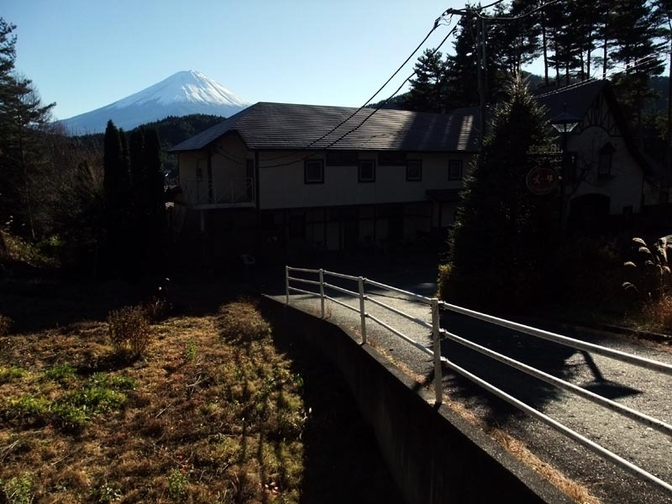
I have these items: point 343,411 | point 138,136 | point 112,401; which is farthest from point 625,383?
point 138,136

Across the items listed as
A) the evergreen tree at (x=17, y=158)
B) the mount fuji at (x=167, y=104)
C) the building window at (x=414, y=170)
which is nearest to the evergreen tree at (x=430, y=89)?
the building window at (x=414, y=170)

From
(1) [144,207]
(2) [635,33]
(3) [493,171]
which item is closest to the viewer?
(3) [493,171]

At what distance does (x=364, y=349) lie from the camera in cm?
619

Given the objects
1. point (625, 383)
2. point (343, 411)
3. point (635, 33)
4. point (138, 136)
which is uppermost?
point (635, 33)

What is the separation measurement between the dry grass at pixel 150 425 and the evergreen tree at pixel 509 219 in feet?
15.5

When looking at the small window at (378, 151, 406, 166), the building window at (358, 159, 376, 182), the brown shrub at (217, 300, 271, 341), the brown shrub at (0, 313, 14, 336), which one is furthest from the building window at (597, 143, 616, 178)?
the brown shrub at (0, 313, 14, 336)

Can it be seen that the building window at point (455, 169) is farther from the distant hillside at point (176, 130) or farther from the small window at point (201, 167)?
the distant hillside at point (176, 130)

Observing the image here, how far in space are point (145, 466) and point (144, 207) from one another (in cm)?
1516

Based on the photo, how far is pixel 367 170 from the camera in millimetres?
24203

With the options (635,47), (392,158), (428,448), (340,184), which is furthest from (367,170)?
(635,47)

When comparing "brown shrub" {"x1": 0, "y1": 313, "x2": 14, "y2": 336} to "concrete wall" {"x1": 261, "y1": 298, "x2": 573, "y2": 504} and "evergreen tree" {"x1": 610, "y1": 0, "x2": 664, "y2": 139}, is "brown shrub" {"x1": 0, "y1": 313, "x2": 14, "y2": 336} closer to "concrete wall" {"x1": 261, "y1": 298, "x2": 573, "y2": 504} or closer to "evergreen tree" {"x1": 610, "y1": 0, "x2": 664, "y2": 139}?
"concrete wall" {"x1": 261, "y1": 298, "x2": 573, "y2": 504}

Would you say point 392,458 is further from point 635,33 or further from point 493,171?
point 635,33

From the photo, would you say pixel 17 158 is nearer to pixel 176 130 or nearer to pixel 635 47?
pixel 176 130

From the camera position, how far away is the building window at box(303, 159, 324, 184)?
22391 mm
